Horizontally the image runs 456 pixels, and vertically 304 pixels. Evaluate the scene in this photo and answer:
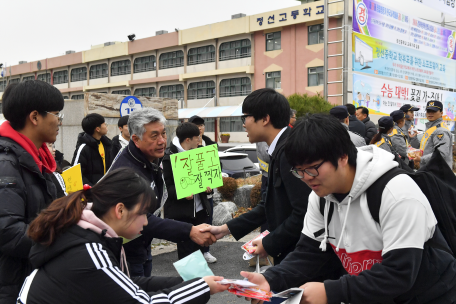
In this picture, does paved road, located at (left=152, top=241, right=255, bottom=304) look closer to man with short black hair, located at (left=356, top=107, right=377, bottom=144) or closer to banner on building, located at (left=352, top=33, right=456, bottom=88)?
man with short black hair, located at (left=356, top=107, right=377, bottom=144)

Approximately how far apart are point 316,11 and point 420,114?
15.4 meters

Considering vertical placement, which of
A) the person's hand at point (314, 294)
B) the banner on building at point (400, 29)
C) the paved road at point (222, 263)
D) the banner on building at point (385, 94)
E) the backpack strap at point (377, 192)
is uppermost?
the banner on building at point (400, 29)

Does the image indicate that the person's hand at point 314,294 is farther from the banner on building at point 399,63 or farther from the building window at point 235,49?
the building window at point 235,49

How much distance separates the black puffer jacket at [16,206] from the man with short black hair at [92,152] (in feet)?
12.1

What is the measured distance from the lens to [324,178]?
187 cm

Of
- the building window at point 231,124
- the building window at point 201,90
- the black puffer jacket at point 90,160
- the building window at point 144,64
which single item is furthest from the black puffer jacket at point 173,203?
the building window at point 144,64

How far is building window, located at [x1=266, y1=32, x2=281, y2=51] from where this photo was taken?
110 ft

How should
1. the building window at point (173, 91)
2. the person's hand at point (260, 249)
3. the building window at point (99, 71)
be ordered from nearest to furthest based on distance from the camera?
1. the person's hand at point (260, 249)
2. the building window at point (173, 91)
3. the building window at point (99, 71)

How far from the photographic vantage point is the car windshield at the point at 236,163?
10773 mm

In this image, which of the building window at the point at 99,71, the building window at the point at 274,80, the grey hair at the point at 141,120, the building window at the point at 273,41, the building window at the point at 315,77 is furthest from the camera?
the building window at the point at 99,71

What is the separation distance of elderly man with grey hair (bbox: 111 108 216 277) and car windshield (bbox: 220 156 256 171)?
7.27 metres

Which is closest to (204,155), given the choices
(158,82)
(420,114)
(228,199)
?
(228,199)

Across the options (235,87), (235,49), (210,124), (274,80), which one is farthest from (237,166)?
(210,124)

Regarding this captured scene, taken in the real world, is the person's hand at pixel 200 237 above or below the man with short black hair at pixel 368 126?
below
